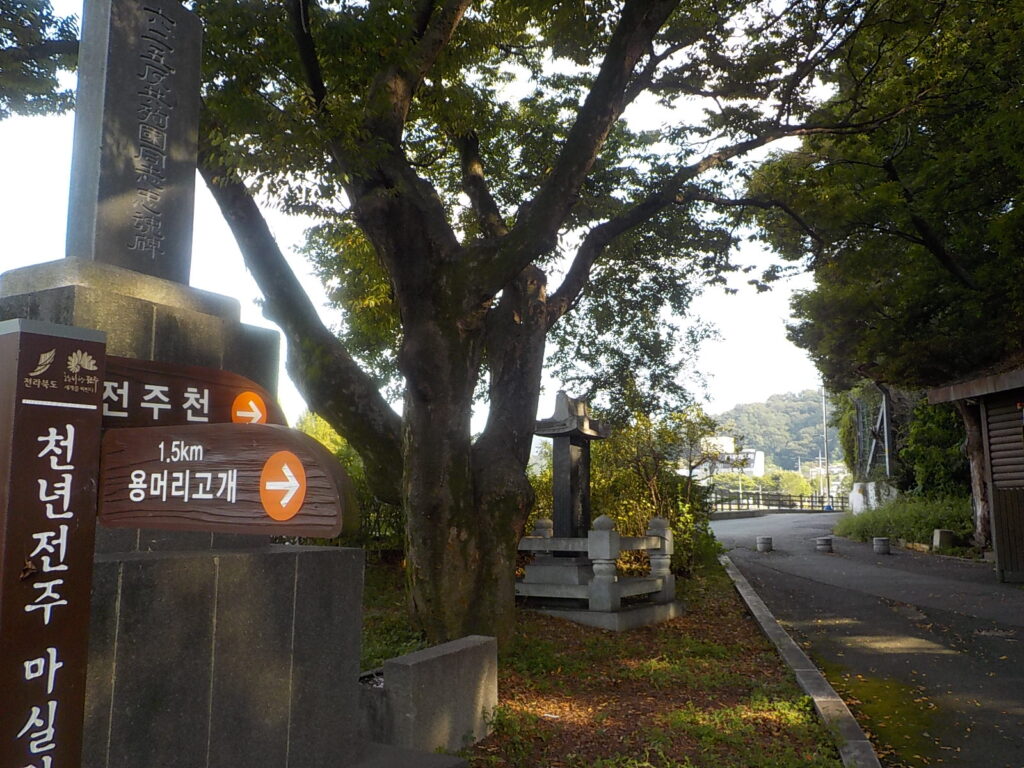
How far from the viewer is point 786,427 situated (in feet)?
513

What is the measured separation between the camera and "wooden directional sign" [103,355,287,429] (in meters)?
3.01

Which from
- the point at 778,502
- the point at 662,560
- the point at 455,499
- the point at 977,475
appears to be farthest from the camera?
the point at 778,502

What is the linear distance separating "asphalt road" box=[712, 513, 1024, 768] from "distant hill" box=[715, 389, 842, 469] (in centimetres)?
12077

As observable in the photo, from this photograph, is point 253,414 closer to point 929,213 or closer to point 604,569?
point 604,569

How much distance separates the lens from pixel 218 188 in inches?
360

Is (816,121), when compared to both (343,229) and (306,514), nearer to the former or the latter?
(343,229)

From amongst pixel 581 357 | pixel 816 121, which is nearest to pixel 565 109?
pixel 816 121

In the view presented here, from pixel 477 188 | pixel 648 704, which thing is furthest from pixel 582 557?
pixel 477 188

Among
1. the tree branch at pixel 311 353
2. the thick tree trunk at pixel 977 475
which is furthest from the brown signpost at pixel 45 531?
the thick tree trunk at pixel 977 475

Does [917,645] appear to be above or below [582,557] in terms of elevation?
below

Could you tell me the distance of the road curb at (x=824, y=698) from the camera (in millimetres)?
5605

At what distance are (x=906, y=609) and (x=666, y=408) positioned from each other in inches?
331

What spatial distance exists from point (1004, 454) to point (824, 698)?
11.5 metres

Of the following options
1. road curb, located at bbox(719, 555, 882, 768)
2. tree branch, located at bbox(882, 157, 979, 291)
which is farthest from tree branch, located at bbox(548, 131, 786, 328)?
tree branch, located at bbox(882, 157, 979, 291)
